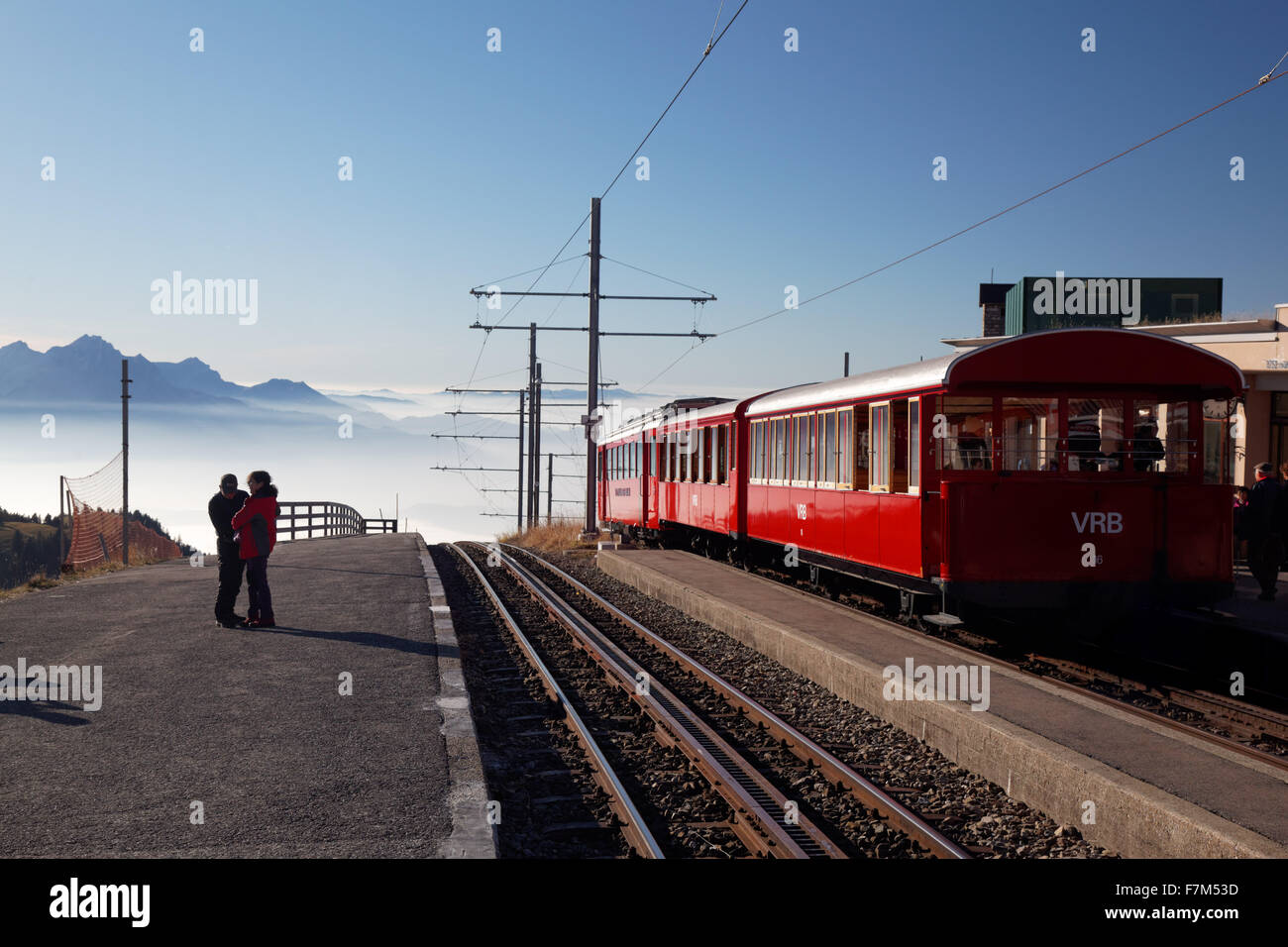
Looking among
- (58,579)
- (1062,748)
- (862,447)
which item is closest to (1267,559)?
(862,447)

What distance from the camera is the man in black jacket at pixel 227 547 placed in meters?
12.9

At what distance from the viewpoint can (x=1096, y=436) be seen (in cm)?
1123

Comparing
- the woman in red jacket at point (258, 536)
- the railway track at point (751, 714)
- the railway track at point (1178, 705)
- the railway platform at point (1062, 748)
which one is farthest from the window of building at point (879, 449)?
the woman in red jacket at point (258, 536)

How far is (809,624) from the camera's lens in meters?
12.5

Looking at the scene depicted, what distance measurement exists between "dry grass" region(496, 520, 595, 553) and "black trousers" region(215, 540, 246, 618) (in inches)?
655

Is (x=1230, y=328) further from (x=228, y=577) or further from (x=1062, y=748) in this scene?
(x=228, y=577)

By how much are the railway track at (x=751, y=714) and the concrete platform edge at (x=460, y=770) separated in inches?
64.9

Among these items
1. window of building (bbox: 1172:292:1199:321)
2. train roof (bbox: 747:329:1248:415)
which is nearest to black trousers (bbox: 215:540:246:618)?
train roof (bbox: 747:329:1248:415)

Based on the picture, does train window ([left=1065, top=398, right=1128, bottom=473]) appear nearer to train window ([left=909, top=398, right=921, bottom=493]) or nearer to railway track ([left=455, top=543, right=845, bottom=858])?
train window ([left=909, top=398, right=921, bottom=493])

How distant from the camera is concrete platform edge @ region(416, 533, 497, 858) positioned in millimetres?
5539
